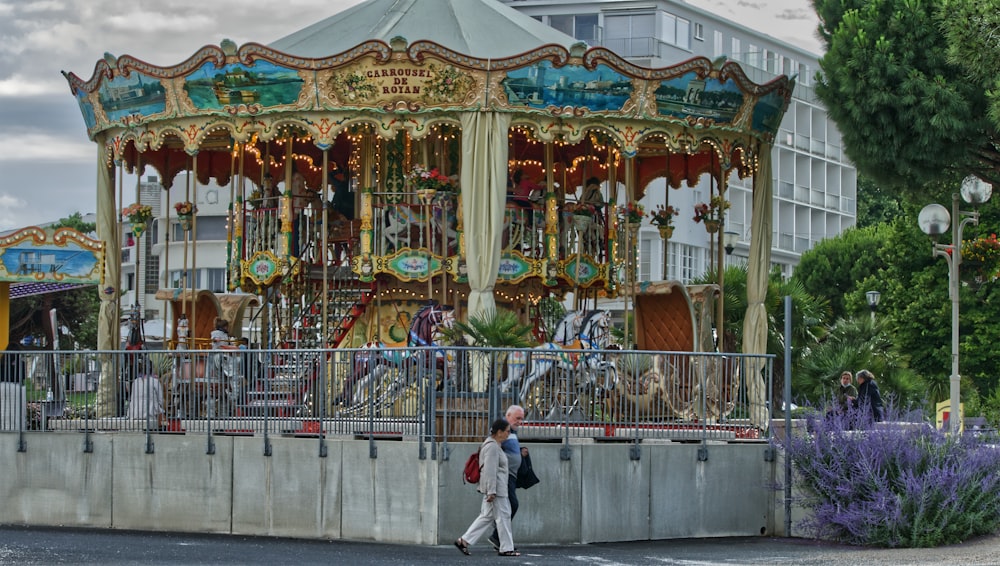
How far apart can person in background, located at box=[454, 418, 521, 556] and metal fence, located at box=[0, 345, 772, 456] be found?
A: 1.91 metres

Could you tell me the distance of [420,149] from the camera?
29109 millimetres

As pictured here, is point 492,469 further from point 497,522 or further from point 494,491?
point 497,522

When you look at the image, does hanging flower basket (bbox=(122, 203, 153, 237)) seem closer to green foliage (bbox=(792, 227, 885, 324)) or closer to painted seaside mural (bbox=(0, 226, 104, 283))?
painted seaside mural (bbox=(0, 226, 104, 283))

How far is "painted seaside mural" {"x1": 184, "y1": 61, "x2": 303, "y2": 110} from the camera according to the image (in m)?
26.9

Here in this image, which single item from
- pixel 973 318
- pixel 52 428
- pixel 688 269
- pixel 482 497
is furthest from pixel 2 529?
pixel 688 269

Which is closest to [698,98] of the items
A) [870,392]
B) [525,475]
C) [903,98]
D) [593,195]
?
[593,195]

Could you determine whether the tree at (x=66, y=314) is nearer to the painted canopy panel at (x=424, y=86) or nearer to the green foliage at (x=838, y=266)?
the green foliage at (x=838, y=266)

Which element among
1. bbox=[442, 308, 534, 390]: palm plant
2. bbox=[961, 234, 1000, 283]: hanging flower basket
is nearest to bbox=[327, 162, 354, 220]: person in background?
bbox=[442, 308, 534, 390]: palm plant

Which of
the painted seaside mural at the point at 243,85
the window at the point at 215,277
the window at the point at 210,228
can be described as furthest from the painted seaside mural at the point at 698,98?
the window at the point at 215,277

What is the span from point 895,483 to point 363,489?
675cm

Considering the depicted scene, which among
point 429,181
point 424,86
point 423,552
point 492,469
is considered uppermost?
point 424,86

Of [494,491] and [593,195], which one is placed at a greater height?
[593,195]

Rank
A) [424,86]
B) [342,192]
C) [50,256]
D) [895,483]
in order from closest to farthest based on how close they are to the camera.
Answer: [895,483] → [424,86] → [50,256] → [342,192]

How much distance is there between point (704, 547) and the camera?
68.0 feet
